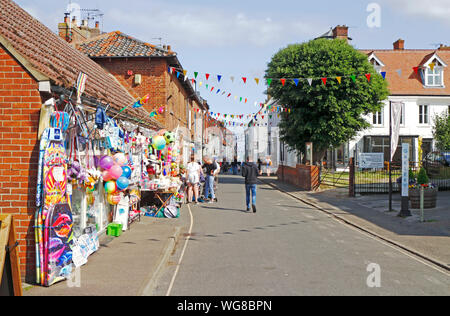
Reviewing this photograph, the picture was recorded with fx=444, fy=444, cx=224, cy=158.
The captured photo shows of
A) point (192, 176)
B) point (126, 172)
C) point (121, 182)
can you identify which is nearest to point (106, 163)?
point (121, 182)

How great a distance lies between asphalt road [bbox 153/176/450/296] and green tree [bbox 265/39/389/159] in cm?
1632

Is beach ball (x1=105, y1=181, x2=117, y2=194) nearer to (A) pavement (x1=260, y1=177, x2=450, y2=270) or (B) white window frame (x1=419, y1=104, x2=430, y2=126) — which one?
(A) pavement (x1=260, y1=177, x2=450, y2=270)

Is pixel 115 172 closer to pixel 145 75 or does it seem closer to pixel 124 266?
pixel 124 266

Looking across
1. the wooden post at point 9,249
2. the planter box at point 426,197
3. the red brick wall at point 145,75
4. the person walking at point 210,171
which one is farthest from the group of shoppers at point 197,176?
the wooden post at point 9,249

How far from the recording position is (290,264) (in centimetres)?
763

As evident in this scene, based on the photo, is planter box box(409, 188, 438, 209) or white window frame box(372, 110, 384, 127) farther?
white window frame box(372, 110, 384, 127)

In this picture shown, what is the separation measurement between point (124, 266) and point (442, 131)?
36.8 meters

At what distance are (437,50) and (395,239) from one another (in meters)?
40.2

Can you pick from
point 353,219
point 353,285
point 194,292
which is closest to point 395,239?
point 353,219

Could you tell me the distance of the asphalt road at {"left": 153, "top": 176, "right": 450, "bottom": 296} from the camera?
6172 mm

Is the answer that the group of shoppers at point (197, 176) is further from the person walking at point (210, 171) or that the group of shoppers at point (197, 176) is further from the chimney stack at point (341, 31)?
the chimney stack at point (341, 31)

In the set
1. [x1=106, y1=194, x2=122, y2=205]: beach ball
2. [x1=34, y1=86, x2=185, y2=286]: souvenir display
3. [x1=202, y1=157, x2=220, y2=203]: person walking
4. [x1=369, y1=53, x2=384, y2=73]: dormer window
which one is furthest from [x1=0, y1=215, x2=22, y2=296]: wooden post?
[x1=369, y1=53, x2=384, y2=73]: dormer window

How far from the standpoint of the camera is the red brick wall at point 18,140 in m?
6.68
